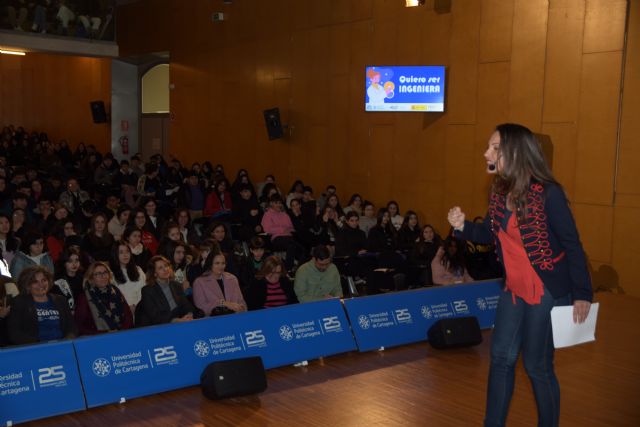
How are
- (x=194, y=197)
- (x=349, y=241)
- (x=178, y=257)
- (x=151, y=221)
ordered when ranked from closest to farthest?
(x=178, y=257)
(x=151, y=221)
(x=349, y=241)
(x=194, y=197)

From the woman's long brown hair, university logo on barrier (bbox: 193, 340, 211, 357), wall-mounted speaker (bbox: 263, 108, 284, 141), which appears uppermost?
wall-mounted speaker (bbox: 263, 108, 284, 141)

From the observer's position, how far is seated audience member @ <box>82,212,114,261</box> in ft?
28.0

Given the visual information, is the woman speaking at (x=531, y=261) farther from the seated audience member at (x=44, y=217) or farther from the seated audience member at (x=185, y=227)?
the seated audience member at (x=44, y=217)

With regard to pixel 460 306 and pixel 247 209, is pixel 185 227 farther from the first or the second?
pixel 460 306

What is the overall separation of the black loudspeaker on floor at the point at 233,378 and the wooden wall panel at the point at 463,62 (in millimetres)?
7510

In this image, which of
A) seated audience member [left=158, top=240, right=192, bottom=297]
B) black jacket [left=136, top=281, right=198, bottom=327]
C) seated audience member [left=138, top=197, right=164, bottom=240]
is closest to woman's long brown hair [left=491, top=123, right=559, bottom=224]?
black jacket [left=136, top=281, right=198, bottom=327]

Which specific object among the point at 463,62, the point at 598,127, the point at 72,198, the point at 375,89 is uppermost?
the point at 463,62

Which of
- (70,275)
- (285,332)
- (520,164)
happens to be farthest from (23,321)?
(520,164)

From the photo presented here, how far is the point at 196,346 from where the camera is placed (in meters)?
5.47

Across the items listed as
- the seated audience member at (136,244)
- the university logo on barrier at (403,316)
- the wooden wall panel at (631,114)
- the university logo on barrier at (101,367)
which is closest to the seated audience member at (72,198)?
the seated audience member at (136,244)

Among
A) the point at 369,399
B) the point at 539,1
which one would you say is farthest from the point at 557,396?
the point at 539,1

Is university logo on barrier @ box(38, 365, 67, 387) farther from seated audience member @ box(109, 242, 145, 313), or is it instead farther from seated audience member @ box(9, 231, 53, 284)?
seated audience member @ box(9, 231, 53, 284)

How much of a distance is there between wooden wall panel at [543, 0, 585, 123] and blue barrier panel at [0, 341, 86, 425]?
7.83 meters

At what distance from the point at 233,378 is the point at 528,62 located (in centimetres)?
761
